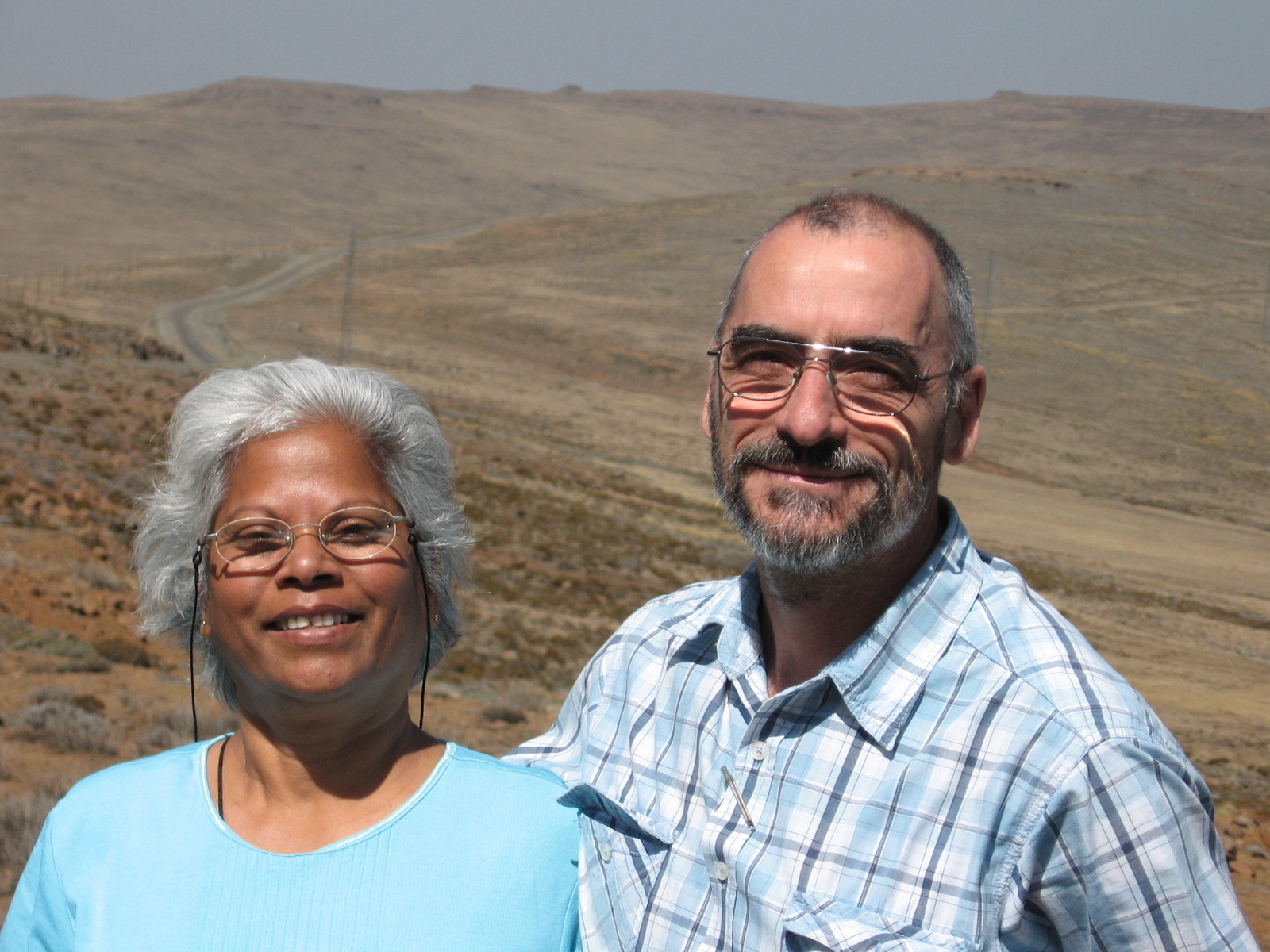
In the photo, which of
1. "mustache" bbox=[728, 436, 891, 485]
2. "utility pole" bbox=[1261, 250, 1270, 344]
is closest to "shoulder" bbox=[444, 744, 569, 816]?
"mustache" bbox=[728, 436, 891, 485]

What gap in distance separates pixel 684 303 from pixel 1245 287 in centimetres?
2957

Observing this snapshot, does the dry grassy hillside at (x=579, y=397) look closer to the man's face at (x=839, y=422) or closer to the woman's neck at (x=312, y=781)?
the woman's neck at (x=312, y=781)

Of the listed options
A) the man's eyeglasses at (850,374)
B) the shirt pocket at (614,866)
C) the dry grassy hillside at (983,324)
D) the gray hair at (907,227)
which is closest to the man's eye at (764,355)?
the man's eyeglasses at (850,374)

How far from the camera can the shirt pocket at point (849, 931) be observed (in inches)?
74.9

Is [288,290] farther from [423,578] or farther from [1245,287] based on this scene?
[423,578]

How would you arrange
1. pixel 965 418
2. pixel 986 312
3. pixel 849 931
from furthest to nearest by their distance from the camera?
pixel 986 312 < pixel 965 418 < pixel 849 931

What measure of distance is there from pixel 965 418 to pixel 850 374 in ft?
1.11

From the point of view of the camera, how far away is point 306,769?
216cm

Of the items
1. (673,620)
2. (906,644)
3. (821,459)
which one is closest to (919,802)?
(906,644)

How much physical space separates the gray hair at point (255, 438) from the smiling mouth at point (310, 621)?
0.23 metres

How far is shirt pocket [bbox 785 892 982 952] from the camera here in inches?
74.9

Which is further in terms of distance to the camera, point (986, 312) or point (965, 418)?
point (986, 312)

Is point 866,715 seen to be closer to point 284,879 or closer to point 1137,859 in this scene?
point 1137,859

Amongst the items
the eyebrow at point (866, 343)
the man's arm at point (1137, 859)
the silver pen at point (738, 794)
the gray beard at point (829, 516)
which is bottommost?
the silver pen at point (738, 794)
